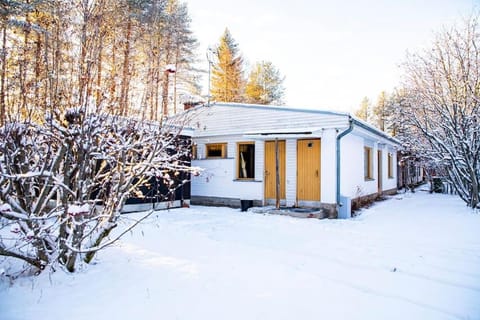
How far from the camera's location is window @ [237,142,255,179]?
11281 millimetres

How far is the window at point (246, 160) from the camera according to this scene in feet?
37.0

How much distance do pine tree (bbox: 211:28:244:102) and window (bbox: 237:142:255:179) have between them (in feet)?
42.9

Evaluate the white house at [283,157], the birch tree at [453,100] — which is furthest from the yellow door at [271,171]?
the birch tree at [453,100]

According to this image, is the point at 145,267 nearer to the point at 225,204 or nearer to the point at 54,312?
the point at 54,312

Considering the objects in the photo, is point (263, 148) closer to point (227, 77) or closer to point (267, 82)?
point (227, 77)

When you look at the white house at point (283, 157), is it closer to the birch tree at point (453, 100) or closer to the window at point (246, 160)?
the window at point (246, 160)

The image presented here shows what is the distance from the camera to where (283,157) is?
10555 mm

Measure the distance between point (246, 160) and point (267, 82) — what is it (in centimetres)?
1750

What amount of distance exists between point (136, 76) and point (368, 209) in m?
9.11

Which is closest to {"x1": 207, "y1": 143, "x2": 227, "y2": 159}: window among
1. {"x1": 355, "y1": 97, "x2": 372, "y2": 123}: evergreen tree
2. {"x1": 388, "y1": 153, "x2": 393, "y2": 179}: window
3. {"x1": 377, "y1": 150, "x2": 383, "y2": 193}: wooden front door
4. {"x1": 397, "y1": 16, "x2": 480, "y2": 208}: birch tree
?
{"x1": 397, "y1": 16, "x2": 480, "y2": 208}: birch tree

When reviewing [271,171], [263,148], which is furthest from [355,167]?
[263,148]

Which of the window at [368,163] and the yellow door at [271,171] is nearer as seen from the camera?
the yellow door at [271,171]

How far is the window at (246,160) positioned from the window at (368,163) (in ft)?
14.9

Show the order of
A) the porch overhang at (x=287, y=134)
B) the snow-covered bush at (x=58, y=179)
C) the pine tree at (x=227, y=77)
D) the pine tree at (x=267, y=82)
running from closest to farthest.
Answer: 1. the snow-covered bush at (x=58, y=179)
2. the porch overhang at (x=287, y=134)
3. the pine tree at (x=227, y=77)
4. the pine tree at (x=267, y=82)
